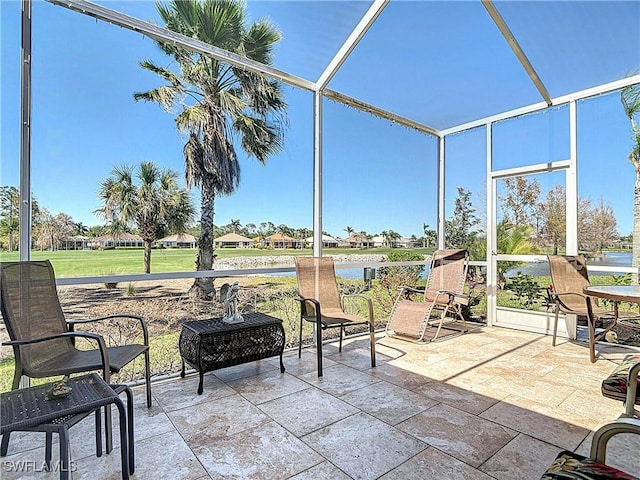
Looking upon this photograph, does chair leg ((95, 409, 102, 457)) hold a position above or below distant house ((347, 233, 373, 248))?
below

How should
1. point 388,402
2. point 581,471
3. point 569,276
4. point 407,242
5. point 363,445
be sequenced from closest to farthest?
point 581,471 < point 363,445 < point 388,402 < point 569,276 < point 407,242

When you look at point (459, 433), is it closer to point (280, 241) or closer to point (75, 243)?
point (280, 241)

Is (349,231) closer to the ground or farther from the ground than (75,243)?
farther from the ground

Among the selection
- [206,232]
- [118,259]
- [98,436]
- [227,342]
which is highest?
[206,232]

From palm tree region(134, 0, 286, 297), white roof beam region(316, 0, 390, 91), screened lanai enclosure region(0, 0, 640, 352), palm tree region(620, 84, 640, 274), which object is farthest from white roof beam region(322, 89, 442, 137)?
palm tree region(620, 84, 640, 274)

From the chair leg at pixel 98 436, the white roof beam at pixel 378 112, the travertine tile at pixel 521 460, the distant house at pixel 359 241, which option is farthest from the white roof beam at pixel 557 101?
the chair leg at pixel 98 436

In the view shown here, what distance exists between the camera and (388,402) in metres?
2.79

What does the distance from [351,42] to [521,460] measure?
3.85 metres

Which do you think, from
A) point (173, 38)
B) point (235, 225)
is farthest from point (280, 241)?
point (173, 38)

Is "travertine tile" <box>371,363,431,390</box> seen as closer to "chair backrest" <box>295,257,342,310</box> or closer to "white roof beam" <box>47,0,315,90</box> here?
"chair backrest" <box>295,257,342,310</box>

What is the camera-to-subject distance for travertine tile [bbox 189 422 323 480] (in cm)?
192

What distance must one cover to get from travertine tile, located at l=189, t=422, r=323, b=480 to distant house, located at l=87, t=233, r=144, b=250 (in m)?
2.06

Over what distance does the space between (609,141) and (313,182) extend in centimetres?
380

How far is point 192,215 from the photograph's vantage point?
13.0 ft
